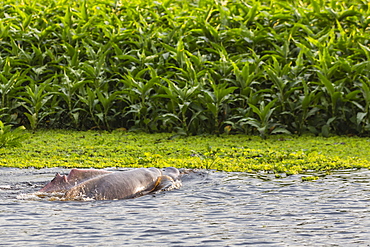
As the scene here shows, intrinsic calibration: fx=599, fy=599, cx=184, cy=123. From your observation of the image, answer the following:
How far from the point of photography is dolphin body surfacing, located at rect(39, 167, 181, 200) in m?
4.57

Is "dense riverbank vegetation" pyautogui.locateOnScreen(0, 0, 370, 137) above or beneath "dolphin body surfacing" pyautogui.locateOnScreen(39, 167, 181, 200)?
above

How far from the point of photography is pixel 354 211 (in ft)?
13.8

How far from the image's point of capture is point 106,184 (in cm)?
464

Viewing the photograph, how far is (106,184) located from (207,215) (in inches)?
36.9

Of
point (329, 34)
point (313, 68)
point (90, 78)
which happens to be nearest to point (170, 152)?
point (90, 78)

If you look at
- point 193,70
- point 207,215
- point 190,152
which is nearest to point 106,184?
point 207,215

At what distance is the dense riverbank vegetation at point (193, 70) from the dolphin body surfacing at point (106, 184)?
2757 millimetres

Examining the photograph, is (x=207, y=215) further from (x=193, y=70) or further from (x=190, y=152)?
(x=193, y=70)

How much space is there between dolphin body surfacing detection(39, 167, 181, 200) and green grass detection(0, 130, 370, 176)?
0.99m

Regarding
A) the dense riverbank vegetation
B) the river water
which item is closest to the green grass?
the dense riverbank vegetation

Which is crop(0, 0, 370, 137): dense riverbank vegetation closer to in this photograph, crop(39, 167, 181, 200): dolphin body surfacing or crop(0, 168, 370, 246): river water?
crop(0, 168, 370, 246): river water

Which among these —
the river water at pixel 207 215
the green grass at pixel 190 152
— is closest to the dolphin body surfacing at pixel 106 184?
the river water at pixel 207 215

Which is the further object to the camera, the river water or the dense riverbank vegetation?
the dense riverbank vegetation

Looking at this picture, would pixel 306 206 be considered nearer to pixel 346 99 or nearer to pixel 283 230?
pixel 283 230
